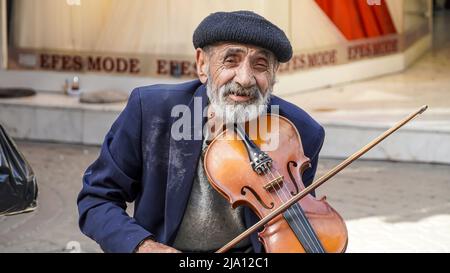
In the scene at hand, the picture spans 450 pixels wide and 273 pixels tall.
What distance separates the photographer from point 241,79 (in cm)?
307

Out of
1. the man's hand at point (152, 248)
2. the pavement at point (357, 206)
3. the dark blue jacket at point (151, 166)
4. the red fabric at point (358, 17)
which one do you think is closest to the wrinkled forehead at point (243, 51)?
the dark blue jacket at point (151, 166)

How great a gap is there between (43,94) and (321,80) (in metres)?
2.29

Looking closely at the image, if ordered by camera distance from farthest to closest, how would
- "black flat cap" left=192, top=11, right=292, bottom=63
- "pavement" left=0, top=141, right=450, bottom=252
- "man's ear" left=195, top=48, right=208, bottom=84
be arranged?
"pavement" left=0, top=141, right=450, bottom=252, "man's ear" left=195, top=48, right=208, bottom=84, "black flat cap" left=192, top=11, right=292, bottom=63

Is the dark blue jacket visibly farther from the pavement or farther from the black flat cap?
the pavement

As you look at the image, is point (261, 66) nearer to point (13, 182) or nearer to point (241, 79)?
point (241, 79)

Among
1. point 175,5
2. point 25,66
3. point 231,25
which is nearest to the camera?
point 231,25

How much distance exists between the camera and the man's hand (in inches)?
118

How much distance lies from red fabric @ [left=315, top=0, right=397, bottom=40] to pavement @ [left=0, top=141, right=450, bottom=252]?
77.7 inches

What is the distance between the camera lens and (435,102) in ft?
29.2

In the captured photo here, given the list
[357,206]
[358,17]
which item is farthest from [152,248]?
[358,17]

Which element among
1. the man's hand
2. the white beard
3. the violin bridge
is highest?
the white beard

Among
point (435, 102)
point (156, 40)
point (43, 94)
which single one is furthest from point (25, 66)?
point (435, 102)

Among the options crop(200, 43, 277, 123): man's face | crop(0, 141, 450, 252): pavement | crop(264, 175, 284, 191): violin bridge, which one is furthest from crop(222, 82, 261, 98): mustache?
crop(0, 141, 450, 252): pavement
